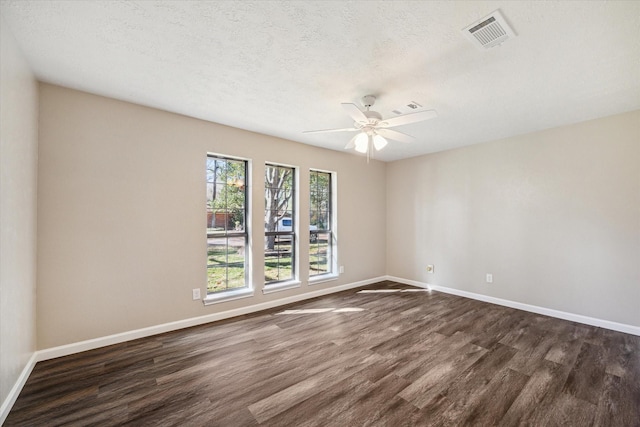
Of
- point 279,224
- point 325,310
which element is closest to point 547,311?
point 325,310

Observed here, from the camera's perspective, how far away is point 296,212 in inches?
173

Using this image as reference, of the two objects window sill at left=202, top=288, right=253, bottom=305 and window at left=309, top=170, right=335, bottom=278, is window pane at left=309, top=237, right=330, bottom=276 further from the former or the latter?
window sill at left=202, top=288, right=253, bottom=305

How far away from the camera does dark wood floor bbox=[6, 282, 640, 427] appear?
1833mm

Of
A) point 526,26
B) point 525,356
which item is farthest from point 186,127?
point 525,356

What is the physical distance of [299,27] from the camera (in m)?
1.79

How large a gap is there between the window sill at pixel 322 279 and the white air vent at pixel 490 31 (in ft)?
12.2

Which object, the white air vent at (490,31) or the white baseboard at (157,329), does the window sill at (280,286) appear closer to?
the white baseboard at (157,329)

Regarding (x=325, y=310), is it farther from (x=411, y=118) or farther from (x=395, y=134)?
(x=411, y=118)

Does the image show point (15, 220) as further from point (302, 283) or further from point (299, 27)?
point (302, 283)

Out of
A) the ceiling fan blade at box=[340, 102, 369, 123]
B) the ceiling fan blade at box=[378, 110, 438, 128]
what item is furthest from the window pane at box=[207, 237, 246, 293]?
the ceiling fan blade at box=[378, 110, 438, 128]

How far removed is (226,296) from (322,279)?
168 cm

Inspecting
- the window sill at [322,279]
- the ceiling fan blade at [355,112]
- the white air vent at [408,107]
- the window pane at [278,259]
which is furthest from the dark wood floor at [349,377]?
the white air vent at [408,107]

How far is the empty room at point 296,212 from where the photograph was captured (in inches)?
71.2

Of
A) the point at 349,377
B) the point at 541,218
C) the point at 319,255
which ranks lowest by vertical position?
the point at 349,377
